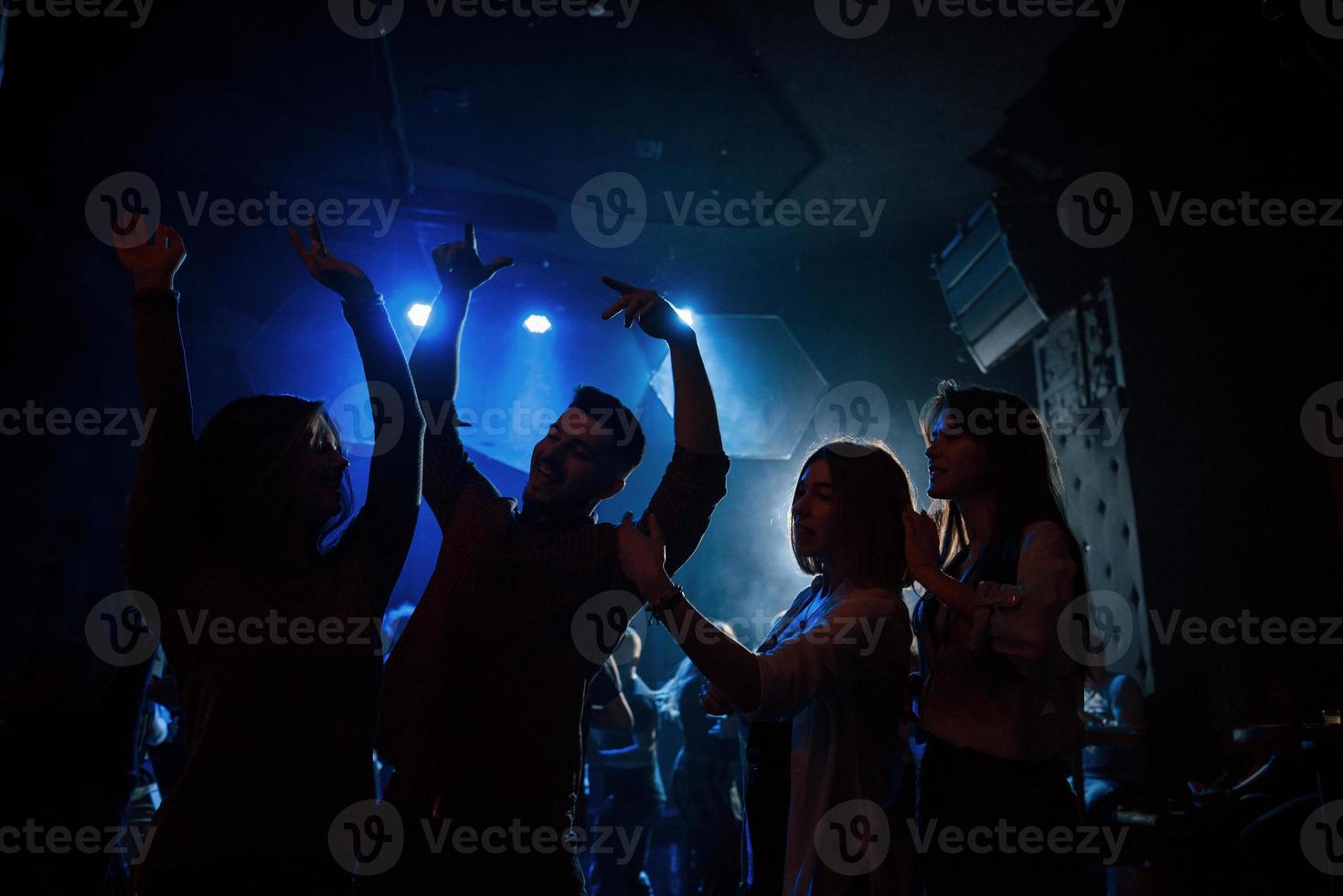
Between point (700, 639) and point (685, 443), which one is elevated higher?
point (685, 443)

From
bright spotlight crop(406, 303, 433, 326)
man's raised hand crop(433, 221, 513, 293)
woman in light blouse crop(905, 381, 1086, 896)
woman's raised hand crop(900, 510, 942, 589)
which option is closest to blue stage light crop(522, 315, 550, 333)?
bright spotlight crop(406, 303, 433, 326)

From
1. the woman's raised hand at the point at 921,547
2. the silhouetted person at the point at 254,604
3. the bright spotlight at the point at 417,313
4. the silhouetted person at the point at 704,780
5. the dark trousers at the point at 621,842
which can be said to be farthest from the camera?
the bright spotlight at the point at 417,313

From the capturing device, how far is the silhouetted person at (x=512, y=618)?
1493mm

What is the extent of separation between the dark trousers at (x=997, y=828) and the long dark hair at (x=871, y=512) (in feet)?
1.51

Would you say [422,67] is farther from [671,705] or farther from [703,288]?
[671,705]

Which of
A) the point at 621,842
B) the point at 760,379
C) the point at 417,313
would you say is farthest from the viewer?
the point at 760,379

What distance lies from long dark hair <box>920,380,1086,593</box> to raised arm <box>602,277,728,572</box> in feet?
2.69

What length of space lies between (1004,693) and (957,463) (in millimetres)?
660

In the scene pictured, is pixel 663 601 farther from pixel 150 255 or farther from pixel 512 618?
pixel 150 255

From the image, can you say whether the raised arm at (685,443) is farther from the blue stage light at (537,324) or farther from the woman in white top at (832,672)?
the blue stage light at (537,324)

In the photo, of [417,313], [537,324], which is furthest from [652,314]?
[537,324]

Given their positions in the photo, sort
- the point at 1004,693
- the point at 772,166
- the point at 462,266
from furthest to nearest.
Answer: the point at 772,166 → the point at 462,266 → the point at 1004,693

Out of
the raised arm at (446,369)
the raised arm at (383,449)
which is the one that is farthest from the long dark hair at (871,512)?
the raised arm at (383,449)

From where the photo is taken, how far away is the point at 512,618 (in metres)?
1.67
